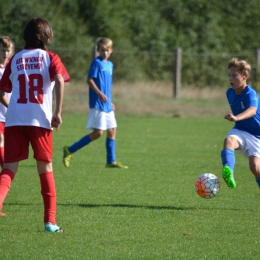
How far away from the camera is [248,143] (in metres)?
6.76

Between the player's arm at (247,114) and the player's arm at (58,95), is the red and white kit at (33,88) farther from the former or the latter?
the player's arm at (247,114)

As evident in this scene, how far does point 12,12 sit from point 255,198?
787 inches

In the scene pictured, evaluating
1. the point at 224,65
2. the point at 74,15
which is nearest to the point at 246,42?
the point at 224,65

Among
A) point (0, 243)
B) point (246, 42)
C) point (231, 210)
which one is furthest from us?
point (246, 42)

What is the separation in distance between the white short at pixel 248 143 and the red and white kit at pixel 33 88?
225cm

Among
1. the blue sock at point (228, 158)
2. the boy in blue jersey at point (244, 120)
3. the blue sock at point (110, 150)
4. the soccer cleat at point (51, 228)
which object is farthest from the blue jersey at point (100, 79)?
the soccer cleat at point (51, 228)

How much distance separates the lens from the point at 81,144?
9.91 meters

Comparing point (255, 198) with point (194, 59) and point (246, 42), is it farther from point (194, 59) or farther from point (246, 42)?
point (246, 42)

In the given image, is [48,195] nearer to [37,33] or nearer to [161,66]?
[37,33]

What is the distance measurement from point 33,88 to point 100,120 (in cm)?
452

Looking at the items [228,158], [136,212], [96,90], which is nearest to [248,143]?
[228,158]

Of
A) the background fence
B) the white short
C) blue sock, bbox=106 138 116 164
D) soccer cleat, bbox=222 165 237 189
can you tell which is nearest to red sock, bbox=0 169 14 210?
soccer cleat, bbox=222 165 237 189

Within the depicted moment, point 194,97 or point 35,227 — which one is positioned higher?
point 35,227

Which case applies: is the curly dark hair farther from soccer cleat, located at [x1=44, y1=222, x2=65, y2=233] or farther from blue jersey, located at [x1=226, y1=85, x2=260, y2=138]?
blue jersey, located at [x1=226, y1=85, x2=260, y2=138]
